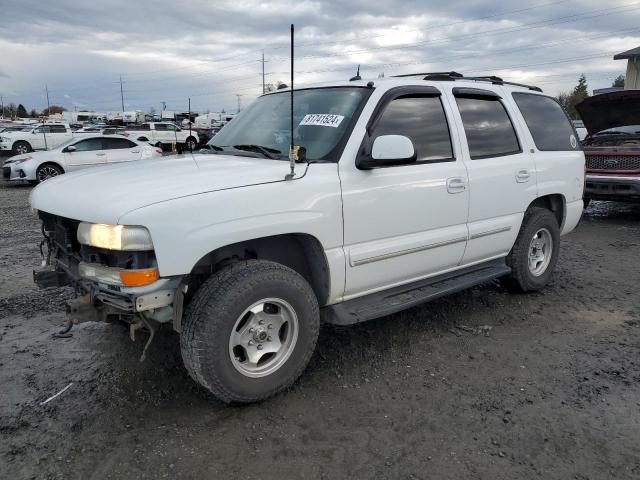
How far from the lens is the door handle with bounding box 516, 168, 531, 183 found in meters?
4.58

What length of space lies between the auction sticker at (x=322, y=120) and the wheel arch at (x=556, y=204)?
8.48 ft

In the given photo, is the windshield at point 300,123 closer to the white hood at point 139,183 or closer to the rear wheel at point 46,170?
the white hood at point 139,183

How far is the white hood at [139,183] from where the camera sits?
2713 millimetres

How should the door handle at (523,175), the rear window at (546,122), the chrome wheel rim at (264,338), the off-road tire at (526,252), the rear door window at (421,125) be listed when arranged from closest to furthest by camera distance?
the chrome wheel rim at (264,338), the rear door window at (421,125), the door handle at (523,175), the off-road tire at (526,252), the rear window at (546,122)

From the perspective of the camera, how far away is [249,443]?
276 centimetres

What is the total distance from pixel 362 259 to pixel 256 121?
5.04 feet

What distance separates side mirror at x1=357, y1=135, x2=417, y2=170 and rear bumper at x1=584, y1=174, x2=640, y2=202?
685cm

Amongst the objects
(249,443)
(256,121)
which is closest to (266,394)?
(249,443)

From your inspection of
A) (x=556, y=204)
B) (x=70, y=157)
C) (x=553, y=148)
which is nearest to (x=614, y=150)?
(x=556, y=204)

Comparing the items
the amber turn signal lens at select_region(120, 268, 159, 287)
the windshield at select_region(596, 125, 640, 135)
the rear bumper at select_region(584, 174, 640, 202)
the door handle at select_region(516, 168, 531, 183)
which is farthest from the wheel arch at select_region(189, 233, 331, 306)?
the windshield at select_region(596, 125, 640, 135)

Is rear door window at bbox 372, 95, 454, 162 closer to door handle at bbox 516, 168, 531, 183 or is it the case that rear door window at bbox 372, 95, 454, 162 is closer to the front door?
the front door

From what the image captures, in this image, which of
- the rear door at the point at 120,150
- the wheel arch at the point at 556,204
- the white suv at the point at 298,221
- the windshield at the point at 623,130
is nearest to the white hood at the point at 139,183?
the white suv at the point at 298,221

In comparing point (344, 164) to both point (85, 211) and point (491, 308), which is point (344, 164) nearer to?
point (85, 211)

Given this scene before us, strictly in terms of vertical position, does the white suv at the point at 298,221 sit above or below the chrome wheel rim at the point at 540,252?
above
